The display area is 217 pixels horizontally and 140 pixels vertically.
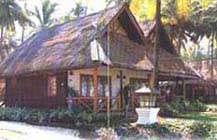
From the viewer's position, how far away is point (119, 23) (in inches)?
940

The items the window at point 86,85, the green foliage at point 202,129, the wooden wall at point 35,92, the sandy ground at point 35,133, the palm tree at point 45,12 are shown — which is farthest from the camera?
the palm tree at point 45,12

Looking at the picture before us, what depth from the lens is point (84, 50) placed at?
19.5 meters

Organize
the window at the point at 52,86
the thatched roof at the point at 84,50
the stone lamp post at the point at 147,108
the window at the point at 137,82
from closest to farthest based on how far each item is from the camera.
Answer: the stone lamp post at the point at 147,108 < the thatched roof at the point at 84,50 < the window at the point at 52,86 < the window at the point at 137,82

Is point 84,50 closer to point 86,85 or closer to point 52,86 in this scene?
point 86,85

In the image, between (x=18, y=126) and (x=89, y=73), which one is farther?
(x=89, y=73)

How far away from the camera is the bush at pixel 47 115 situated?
17625mm

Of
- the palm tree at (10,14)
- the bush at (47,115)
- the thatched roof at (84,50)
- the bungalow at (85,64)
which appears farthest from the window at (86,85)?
the palm tree at (10,14)

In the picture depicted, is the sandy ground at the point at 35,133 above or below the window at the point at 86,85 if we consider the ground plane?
below

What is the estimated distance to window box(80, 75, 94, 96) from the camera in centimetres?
2159

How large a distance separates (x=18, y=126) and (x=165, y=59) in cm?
1046

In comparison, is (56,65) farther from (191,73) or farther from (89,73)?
(191,73)

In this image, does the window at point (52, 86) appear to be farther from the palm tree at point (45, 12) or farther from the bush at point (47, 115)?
the palm tree at point (45, 12)

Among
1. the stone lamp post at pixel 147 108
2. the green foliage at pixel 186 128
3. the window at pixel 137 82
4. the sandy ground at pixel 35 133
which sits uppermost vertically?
the window at pixel 137 82

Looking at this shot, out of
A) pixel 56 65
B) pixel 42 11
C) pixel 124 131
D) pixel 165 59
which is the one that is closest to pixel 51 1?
pixel 42 11
